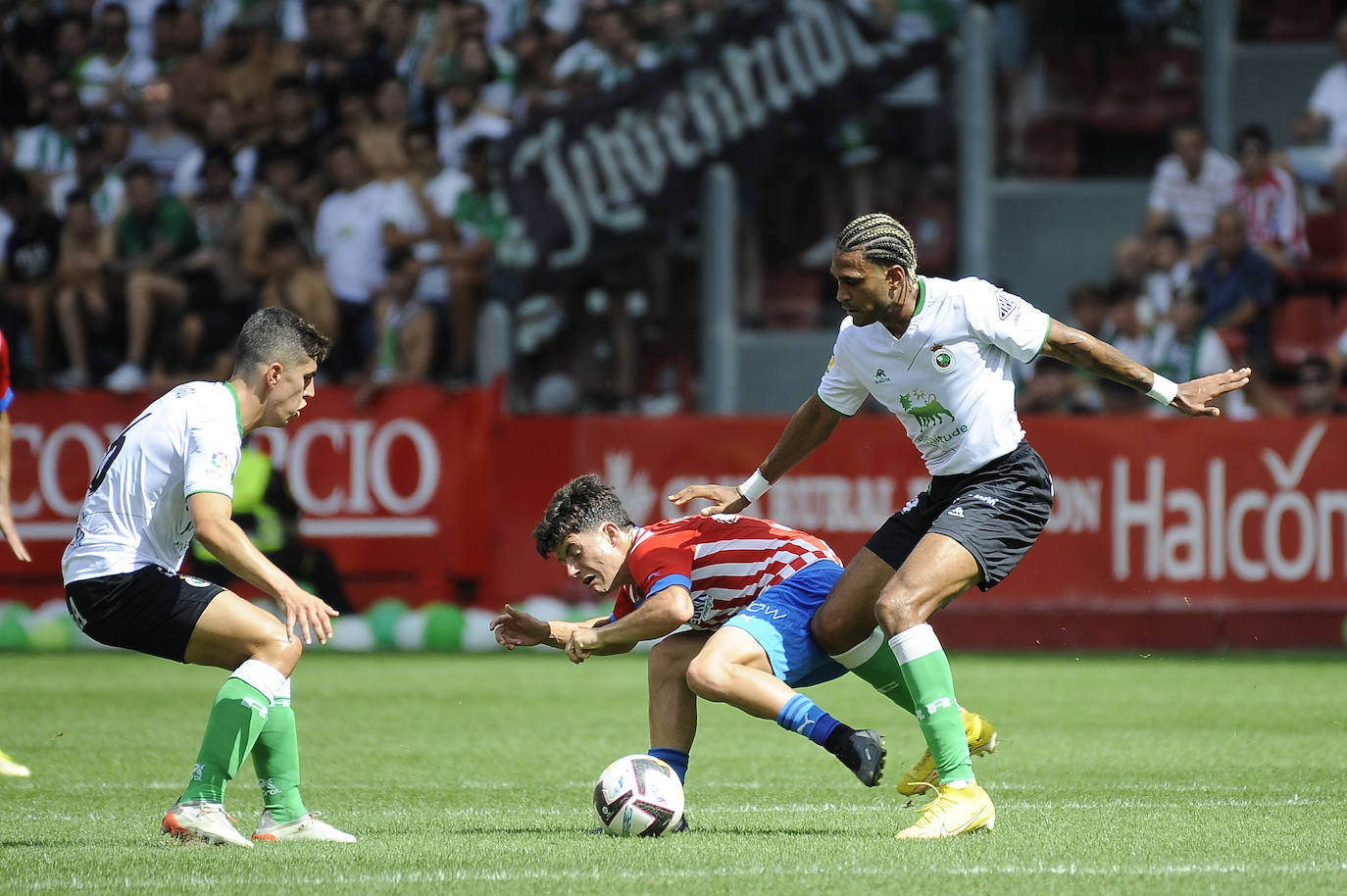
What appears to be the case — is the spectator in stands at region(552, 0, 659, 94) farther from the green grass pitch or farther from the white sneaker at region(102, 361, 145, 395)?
the green grass pitch

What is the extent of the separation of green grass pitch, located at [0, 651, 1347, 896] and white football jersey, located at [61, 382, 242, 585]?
94 cm

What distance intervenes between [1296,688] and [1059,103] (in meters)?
8.65

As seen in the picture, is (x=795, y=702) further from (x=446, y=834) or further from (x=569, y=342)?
(x=569, y=342)

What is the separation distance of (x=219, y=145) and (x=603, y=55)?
361cm

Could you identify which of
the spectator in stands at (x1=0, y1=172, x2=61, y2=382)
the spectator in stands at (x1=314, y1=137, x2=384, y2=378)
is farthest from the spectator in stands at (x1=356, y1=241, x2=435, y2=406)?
the spectator in stands at (x1=0, y1=172, x2=61, y2=382)

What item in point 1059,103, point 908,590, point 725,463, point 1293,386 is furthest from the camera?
point 1059,103

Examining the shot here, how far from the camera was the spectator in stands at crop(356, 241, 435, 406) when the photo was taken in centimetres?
1515

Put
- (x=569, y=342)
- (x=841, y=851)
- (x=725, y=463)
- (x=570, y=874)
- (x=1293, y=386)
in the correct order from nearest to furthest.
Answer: (x=570, y=874), (x=841, y=851), (x=725, y=463), (x=1293, y=386), (x=569, y=342)

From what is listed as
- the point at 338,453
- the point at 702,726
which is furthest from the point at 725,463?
the point at 702,726

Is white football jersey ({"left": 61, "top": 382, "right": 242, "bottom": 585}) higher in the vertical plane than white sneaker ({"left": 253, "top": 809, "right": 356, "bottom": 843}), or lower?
higher

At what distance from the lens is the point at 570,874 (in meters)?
5.28

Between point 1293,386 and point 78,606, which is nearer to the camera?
point 78,606

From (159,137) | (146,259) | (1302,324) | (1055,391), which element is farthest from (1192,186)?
(159,137)

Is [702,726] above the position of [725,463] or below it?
below
